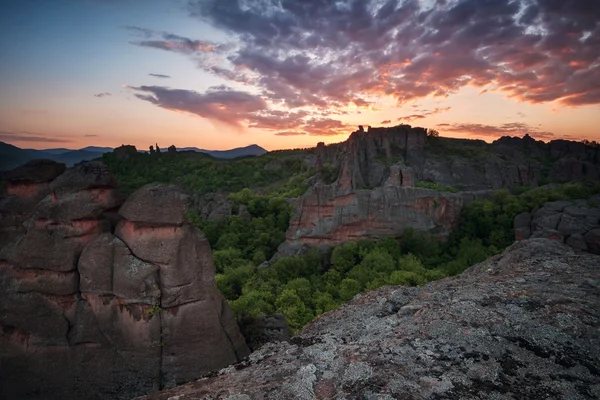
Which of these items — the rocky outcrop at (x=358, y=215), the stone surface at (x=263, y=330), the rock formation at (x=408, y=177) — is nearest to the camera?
the stone surface at (x=263, y=330)

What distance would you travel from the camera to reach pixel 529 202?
165ft

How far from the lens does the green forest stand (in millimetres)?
33250

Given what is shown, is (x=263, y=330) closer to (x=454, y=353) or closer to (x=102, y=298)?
(x=102, y=298)

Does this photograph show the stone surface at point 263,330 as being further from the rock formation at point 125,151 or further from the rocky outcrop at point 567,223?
the rock formation at point 125,151

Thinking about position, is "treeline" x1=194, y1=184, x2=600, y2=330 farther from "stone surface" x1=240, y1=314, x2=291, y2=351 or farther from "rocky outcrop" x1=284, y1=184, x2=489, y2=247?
"stone surface" x1=240, y1=314, x2=291, y2=351

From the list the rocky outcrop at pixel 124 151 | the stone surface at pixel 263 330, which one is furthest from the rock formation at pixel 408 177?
the rocky outcrop at pixel 124 151

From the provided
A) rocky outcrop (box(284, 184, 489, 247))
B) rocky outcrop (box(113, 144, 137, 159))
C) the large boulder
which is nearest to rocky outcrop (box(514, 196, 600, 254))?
rocky outcrop (box(284, 184, 489, 247))

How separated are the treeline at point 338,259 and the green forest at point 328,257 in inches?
3.6

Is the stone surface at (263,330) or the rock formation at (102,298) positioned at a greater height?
the rock formation at (102,298)

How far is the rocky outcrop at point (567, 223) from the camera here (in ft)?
109

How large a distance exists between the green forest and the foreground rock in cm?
1969

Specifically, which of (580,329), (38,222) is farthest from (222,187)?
(580,329)

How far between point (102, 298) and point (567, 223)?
42675 millimetres

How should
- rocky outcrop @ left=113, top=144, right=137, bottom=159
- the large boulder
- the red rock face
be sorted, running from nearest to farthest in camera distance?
the large boulder < the red rock face < rocky outcrop @ left=113, top=144, right=137, bottom=159
